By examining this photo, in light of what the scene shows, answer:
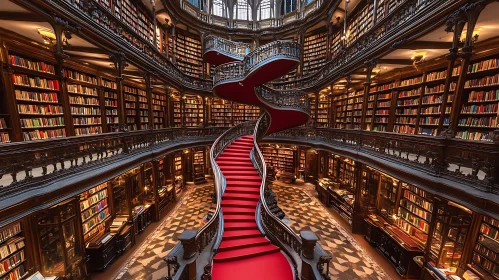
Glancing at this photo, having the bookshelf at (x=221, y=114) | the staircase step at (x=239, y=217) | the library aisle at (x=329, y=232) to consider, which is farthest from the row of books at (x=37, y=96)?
the bookshelf at (x=221, y=114)

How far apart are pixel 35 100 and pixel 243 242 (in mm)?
5709

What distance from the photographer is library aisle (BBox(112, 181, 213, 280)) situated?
189 inches

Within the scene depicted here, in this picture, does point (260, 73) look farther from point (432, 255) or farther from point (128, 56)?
point (432, 255)

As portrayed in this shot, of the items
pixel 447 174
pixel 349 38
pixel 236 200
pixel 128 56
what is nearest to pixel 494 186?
pixel 447 174

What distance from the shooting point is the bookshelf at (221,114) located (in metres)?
12.4

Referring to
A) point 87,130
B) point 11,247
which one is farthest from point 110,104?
point 11,247

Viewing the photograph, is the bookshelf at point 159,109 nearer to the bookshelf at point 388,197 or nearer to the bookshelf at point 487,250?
the bookshelf at point 388,197

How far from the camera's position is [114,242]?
5.23 metres

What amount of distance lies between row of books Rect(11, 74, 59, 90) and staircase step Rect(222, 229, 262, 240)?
550cm

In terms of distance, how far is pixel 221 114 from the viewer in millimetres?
12602

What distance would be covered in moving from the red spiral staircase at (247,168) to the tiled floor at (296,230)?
1.72 meters

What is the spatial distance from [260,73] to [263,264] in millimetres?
5543

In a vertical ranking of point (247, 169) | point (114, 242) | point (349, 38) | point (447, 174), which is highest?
point (349, 38)

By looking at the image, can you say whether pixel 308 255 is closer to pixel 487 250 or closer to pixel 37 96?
pixel 487 250
